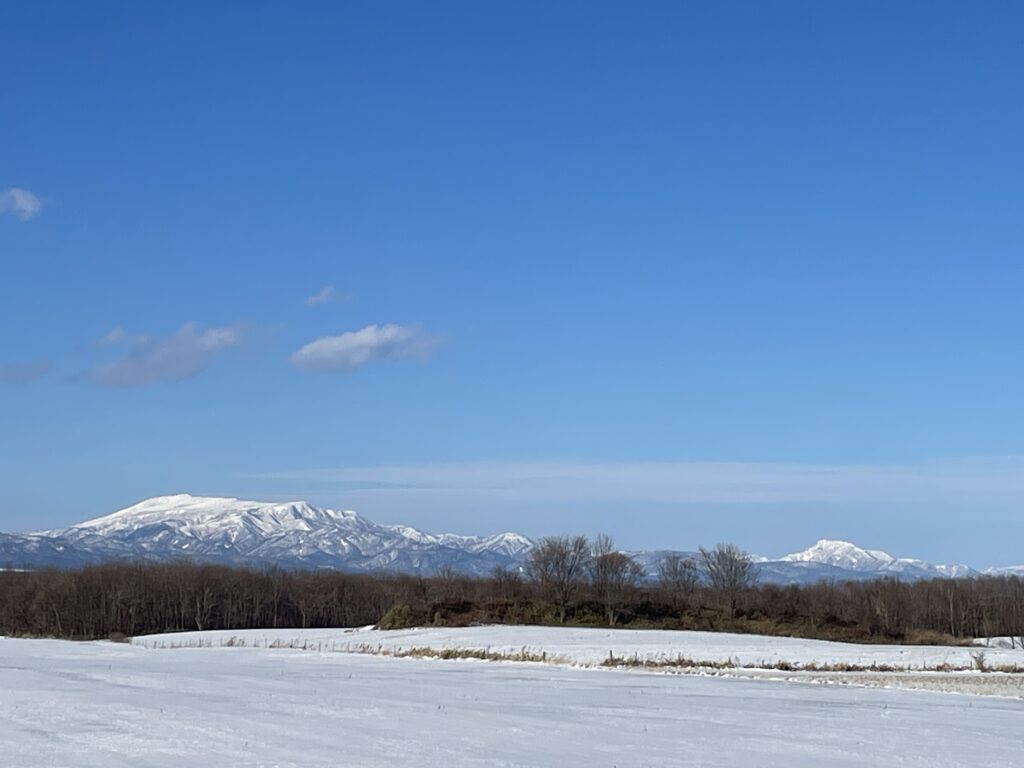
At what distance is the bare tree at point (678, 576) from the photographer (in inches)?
4910

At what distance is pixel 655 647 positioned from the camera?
48812 mm

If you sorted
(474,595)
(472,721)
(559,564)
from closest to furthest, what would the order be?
1. (472,721)
2. (559,564)
3. (474,595)

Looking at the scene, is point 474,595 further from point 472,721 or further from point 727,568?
point 472,721

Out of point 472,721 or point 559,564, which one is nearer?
point 472,721

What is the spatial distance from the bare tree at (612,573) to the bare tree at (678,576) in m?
20.1

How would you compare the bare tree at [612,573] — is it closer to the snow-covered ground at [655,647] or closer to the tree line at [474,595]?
the tree line at [474,595]

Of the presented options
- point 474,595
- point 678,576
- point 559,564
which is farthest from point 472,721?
point 678,576

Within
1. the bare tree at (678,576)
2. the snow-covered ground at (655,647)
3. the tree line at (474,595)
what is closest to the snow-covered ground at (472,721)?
the snow-covered ground at (655,647)

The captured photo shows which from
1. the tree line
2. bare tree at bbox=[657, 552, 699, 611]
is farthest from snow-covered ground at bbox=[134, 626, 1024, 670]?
bare tree at bbox=[657, 552, 699, 611]

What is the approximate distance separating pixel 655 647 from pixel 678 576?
85.6 m

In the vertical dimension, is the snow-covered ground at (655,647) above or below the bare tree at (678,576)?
below

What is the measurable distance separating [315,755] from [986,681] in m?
25.5

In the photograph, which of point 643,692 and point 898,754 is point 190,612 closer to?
point 643,692

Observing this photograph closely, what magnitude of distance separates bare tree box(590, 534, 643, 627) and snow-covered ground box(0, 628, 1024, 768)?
56.4 metres
